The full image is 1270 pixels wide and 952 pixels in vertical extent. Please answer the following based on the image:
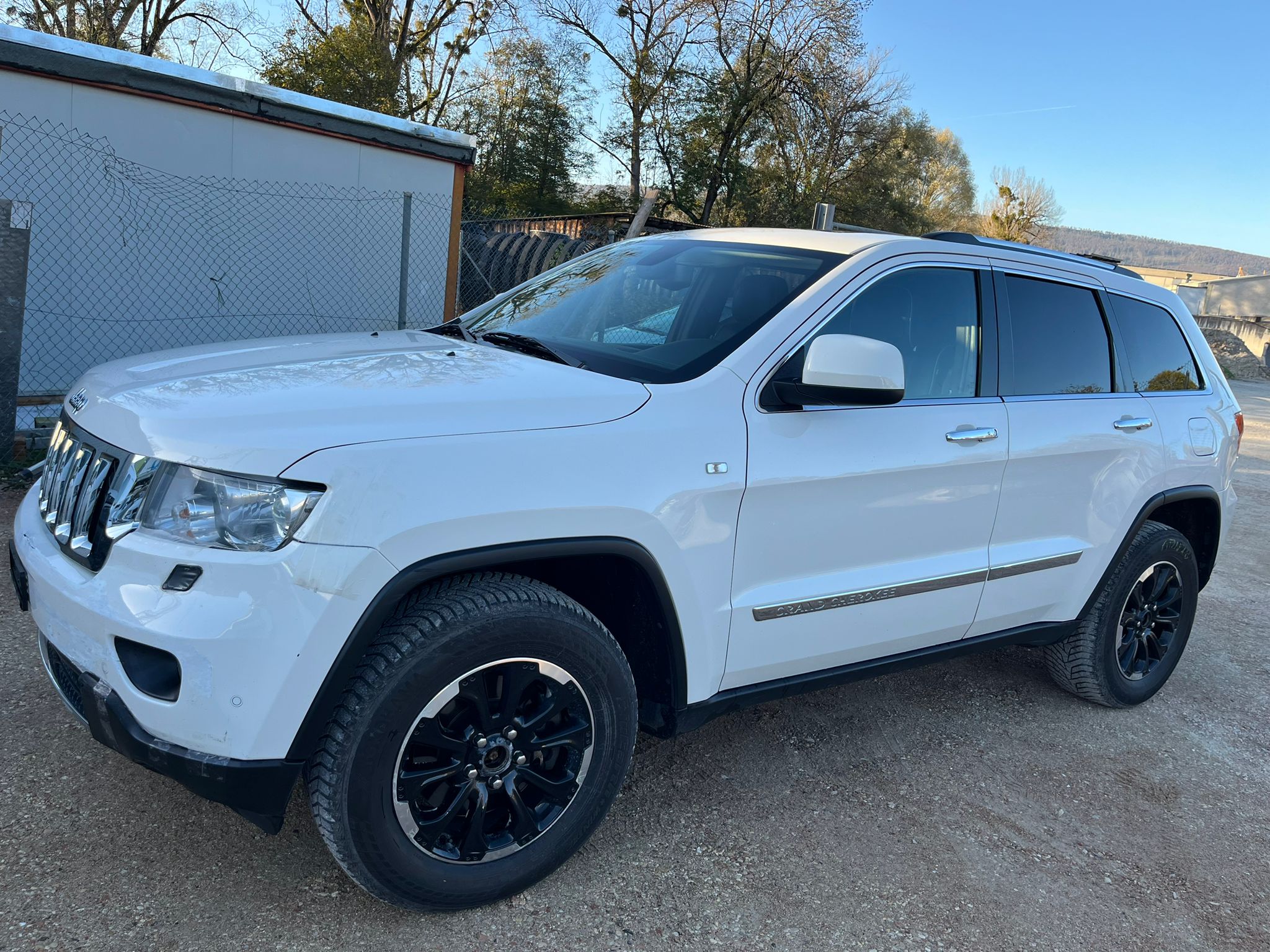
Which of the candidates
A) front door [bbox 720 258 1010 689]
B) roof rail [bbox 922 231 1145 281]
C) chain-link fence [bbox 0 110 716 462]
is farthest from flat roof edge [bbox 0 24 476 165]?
front door [bbox 720 258 1010 689]

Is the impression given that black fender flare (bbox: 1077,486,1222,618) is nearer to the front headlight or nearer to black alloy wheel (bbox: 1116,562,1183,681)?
black alloy wheel (bbox: 1116,562,1183,681)

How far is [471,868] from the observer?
7.98ft

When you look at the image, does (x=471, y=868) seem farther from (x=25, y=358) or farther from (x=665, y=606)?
(x=25, y=358)

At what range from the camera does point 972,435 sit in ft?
10.5

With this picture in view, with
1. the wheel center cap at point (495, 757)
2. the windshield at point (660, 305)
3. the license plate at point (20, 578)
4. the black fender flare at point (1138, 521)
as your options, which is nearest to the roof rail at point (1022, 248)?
the windshield at point (660, 305)

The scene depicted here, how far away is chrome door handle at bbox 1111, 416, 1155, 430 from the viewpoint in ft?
12.3

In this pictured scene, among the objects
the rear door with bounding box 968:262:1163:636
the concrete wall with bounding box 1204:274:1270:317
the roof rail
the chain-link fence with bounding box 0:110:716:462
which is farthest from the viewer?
the concrete wall with bounding box 1204:274:1270:317

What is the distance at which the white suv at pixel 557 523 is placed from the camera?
6.78 ft

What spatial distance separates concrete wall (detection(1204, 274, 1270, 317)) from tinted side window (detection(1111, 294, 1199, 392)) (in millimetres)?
71721

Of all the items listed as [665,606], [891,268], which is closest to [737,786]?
[665,606]

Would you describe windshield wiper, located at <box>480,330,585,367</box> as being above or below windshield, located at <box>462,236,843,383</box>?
below

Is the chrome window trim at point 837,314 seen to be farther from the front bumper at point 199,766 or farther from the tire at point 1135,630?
the front bumper at point 199,766

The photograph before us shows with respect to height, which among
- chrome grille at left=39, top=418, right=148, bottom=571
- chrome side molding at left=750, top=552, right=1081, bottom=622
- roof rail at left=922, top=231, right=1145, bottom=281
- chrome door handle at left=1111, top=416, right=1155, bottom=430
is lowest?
chrome side molding at left=750, top=552, right=1081, bottom=622

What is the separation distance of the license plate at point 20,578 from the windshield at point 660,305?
1.58 metres
